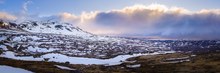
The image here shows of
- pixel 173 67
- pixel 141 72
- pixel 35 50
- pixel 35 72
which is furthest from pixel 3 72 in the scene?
pixel 35 50

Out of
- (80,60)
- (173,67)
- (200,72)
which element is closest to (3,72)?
(200,72)

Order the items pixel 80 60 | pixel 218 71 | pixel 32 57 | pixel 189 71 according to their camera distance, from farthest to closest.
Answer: pixel 80 60 < pixel 32 57 < pixel 189 71 < pixel 218 71

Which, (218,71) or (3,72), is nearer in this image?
(3,72)

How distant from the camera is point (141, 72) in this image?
10162 cm

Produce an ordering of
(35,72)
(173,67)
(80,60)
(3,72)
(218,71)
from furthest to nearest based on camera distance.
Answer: (80,60), (173,67), (218,71), (35,72), (3,72)

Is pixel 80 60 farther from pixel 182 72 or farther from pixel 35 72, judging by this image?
pixel 35 72

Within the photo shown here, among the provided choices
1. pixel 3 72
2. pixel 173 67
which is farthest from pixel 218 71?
pixel 3 72


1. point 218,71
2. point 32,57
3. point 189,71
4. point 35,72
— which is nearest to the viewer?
point 35,72

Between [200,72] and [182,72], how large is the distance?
17.1 ft

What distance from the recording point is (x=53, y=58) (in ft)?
405

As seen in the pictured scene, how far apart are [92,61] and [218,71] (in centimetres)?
5883

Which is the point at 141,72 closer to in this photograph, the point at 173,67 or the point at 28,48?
the point at 173,67

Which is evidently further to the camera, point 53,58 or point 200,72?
point 53,58

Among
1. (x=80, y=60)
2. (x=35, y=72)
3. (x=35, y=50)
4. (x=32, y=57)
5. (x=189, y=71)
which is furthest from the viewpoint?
(x=35, y=50)
